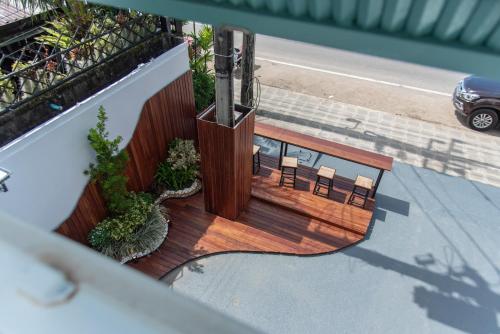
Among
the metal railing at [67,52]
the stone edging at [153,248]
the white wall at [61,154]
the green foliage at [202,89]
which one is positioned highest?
the metal railing at [67,52]

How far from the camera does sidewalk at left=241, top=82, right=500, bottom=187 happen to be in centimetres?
802

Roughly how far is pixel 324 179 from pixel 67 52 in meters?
5.18

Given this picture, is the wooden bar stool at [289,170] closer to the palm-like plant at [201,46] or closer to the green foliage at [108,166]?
the green foliage at [108,166]

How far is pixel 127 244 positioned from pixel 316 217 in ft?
11.3

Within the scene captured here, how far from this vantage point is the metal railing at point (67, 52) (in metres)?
4.45

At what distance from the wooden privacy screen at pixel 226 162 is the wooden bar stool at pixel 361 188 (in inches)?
81.3

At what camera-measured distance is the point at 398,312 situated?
5.09m

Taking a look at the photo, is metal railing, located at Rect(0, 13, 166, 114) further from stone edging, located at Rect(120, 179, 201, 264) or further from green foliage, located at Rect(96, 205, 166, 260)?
stone edging, located at Rect(120, 179, 201, 264)

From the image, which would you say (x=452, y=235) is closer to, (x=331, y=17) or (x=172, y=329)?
(x=331, y=17)

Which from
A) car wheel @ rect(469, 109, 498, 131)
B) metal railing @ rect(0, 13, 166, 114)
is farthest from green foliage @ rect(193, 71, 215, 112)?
car wheel @ rect(469, 109, 498, 131)

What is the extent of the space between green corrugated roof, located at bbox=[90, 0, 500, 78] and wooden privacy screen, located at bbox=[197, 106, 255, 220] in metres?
2.89

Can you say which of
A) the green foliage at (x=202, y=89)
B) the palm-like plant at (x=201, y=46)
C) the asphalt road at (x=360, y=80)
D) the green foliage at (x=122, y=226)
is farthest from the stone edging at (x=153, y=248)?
the asphalt road at (x=360, y=80)

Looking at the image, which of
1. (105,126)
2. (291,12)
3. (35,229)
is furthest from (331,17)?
(105,126)

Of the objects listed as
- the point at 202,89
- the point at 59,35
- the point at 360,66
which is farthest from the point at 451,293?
the point at 360,66
